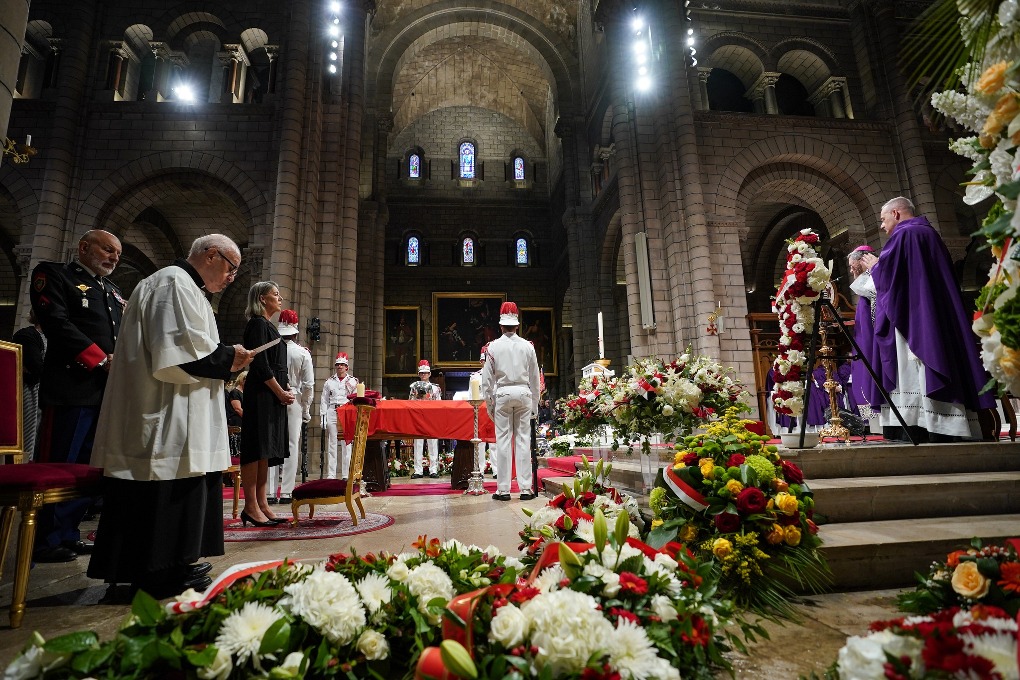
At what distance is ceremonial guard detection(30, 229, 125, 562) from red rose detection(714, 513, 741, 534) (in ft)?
10.8

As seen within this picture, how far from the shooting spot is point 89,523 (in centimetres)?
435

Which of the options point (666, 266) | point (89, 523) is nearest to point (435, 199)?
point (666, 266)

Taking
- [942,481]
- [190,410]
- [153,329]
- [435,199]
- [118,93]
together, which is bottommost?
[942,481]

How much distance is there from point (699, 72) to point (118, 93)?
1142 centimetres

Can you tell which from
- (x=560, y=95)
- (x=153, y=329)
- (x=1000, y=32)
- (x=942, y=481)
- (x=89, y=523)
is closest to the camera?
(x=1000, y=32)

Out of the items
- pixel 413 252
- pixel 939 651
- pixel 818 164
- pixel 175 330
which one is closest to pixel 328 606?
pixel 939 651

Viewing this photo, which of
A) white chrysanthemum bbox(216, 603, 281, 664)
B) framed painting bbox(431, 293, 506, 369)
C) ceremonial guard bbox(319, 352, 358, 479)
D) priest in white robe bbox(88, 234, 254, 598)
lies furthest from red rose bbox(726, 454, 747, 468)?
framed painting bbox(431, 293, 506, 369)

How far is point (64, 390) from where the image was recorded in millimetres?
3014

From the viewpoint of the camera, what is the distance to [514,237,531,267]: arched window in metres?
19.9

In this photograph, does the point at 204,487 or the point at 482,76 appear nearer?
the point at 204,487

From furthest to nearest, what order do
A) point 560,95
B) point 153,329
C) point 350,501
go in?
point 560,95, point 350,501, point 153,329

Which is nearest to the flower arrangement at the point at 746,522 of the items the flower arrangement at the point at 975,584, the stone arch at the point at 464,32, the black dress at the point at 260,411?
the flower arrangement at the point at 975,584

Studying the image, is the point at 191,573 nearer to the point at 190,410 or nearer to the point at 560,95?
the point at 190,410

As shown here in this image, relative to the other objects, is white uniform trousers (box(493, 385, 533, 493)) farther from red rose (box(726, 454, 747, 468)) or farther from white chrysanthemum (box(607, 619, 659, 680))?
white chrysanthemum (box(607, 619, 659, 680))
